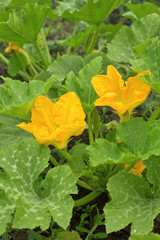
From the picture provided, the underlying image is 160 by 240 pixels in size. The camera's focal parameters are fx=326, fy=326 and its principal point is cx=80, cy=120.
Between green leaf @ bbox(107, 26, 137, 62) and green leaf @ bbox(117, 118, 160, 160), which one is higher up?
green leaf @ bbox(107, 26, 137, 62)

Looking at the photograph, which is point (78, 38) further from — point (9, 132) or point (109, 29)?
point (9, 132)

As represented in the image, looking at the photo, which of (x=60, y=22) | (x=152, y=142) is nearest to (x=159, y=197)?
(x=152, y=142)

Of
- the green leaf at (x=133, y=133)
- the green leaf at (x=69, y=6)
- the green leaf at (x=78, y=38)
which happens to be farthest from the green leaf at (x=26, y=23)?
the green leaf at (x=133, y=133)

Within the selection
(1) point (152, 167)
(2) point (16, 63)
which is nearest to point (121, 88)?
(1) point (152, 167)

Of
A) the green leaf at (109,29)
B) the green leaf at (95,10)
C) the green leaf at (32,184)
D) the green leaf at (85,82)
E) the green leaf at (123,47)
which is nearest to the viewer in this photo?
the green leaf at (32,184)

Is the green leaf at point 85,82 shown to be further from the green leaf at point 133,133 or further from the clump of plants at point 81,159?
the green leaf at point 133,133

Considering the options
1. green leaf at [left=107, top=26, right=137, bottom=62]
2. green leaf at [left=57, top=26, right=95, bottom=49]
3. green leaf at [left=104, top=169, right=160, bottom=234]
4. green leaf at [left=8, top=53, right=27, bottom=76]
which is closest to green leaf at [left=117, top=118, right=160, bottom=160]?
green leaf at [left=104, top=169, right=160, bottom=234]

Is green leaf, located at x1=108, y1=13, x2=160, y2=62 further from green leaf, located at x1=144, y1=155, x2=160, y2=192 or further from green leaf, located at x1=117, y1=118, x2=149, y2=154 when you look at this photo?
green leaf, located at x1=144, y1=155, x2=160, y2=192

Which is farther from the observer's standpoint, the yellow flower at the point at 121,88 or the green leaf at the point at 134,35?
the green leaf at the point at 134,35
